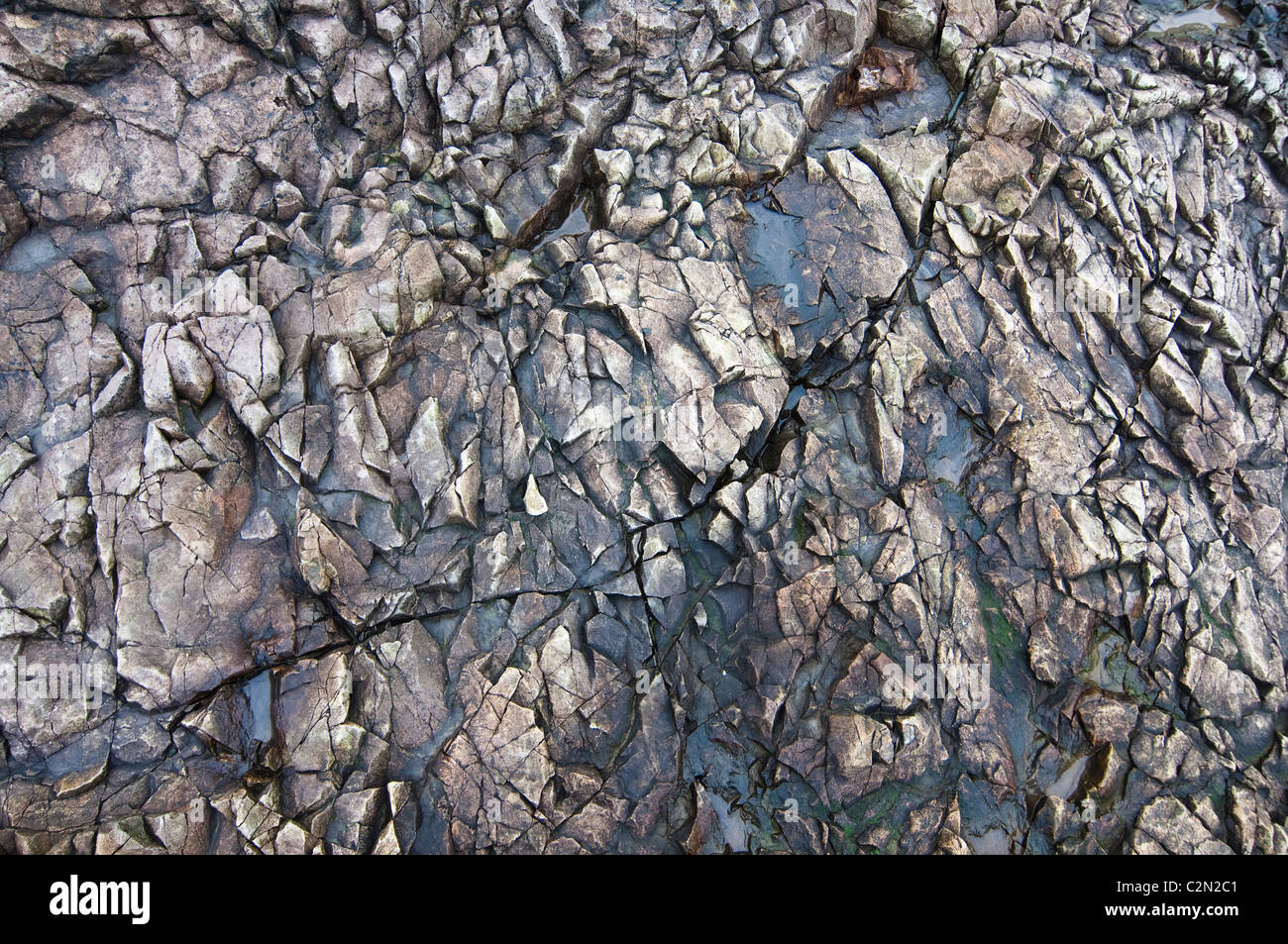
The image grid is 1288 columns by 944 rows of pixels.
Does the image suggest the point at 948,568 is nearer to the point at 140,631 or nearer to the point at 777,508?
the point at 777,508

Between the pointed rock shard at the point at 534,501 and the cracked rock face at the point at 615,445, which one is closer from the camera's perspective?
the cracked rock face at the point at 615,445

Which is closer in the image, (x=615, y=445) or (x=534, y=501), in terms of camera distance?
(x=534, y=501)

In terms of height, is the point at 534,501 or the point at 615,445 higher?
the point at 615,445

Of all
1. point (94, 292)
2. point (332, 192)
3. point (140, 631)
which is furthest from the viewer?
point (332, 192)

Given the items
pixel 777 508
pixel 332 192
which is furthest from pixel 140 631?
pixel 777 508

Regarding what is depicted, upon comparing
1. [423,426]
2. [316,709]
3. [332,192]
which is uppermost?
[332,192]

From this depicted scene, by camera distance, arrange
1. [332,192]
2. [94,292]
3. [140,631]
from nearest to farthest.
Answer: [140,631], [94,292], [332,192]

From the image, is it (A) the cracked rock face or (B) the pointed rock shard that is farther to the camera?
(B) the pointed rock shard

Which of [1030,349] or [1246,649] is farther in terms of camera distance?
[1030,349]
